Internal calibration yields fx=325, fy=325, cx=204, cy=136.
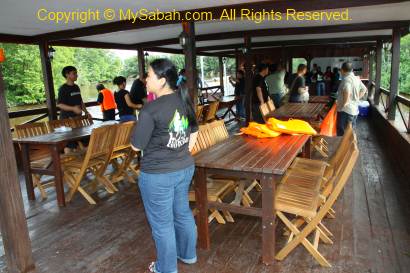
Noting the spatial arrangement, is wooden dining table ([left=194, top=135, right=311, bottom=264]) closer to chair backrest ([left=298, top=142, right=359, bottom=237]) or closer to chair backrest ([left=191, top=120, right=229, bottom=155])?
chair backrest ([left=191, top=120, right=229, bottom=155])

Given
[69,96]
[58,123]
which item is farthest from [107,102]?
[58,123]

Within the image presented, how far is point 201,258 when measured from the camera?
7.78 ft

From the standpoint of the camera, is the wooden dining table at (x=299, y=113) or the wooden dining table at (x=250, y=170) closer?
the wooden dining table at (x=250, y=170)

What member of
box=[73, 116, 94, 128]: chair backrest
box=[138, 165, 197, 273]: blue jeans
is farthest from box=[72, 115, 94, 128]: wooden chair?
box=[138, 165, 197, 273]: blue jeans

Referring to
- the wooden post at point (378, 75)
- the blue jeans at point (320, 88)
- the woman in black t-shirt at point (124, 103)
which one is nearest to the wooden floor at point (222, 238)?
the woman in black t-shirt at point (124, 103)

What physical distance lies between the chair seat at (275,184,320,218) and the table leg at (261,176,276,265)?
9 cm

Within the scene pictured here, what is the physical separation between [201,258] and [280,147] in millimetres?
1061

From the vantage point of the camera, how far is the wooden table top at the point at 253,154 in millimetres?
2150

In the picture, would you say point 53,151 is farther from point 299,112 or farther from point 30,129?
point 299,112

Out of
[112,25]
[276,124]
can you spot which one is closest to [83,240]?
[276,124]

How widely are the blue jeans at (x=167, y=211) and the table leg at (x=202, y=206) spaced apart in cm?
26

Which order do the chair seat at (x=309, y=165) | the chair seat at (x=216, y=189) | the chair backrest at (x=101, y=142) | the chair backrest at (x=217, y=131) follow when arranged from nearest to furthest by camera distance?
the chair seat at (x=216, y=189) < the chair seat at (x=309, y=165) < the chair backrest at (x=217, y=131) < the chair backrest at (x=101, y=142)

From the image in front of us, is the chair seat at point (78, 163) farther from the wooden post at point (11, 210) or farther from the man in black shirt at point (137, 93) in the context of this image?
the man in black shirt at point (137, 93)

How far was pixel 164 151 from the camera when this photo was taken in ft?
6.21
